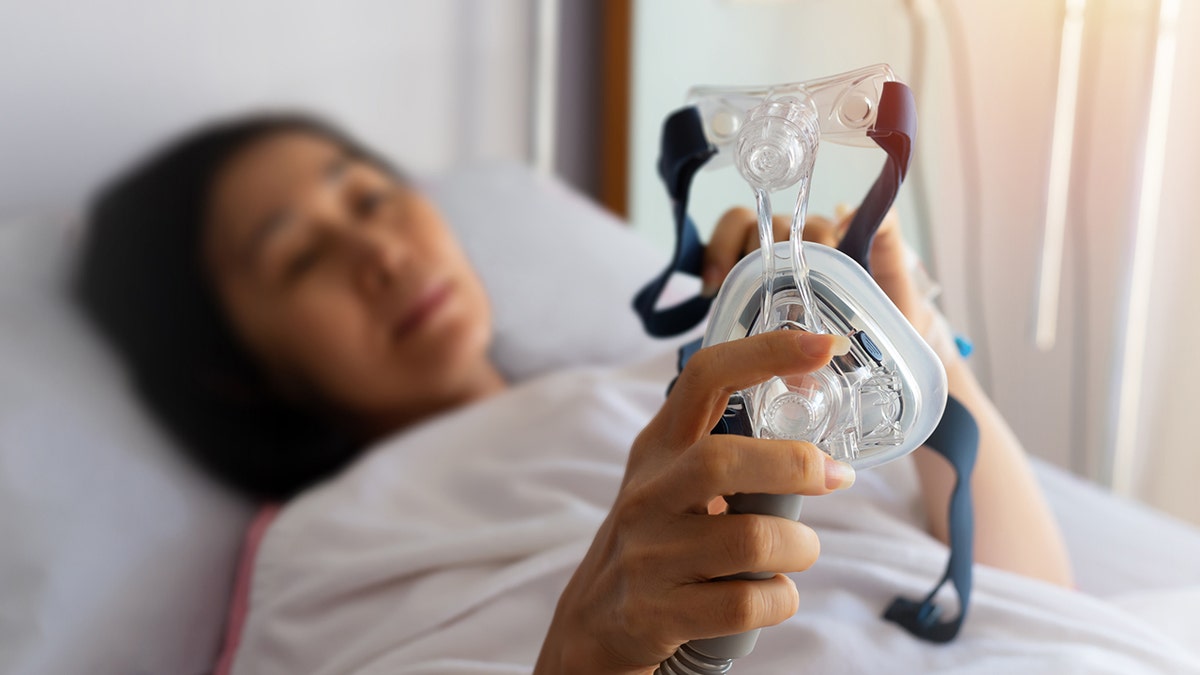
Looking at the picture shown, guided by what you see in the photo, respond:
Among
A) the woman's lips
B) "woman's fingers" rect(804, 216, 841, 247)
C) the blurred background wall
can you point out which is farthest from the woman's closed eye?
"woman's fingers" rect(804, 216, 841, 247)

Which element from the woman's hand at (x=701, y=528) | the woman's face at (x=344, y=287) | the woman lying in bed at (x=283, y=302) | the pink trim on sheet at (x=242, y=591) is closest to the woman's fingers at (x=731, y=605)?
the woman's hand at (x=701, y=528)

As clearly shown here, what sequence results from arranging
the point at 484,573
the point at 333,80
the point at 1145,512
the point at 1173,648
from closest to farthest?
the point at 1173,648, the point at 484,573, the point at 1145,512, the point at 333,80

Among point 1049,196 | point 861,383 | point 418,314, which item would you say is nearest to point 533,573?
point 861,383

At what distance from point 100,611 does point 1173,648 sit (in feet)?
2.64

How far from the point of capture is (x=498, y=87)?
1.65 metres

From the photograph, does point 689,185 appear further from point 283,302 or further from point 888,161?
point 283,302

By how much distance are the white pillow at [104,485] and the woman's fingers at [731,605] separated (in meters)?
0.61

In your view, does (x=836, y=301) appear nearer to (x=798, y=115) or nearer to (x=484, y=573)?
(x=798, y=115)

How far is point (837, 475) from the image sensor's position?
1.21ft

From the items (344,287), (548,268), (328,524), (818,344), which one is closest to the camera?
(818,344)

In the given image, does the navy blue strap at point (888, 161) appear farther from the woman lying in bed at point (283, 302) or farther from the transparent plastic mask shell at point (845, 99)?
the woman lying in bed at point (283, 302)

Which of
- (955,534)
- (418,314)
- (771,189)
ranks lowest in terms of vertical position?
(418,314)

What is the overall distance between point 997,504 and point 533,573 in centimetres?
32

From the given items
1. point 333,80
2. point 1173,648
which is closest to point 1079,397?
point 1173,648
